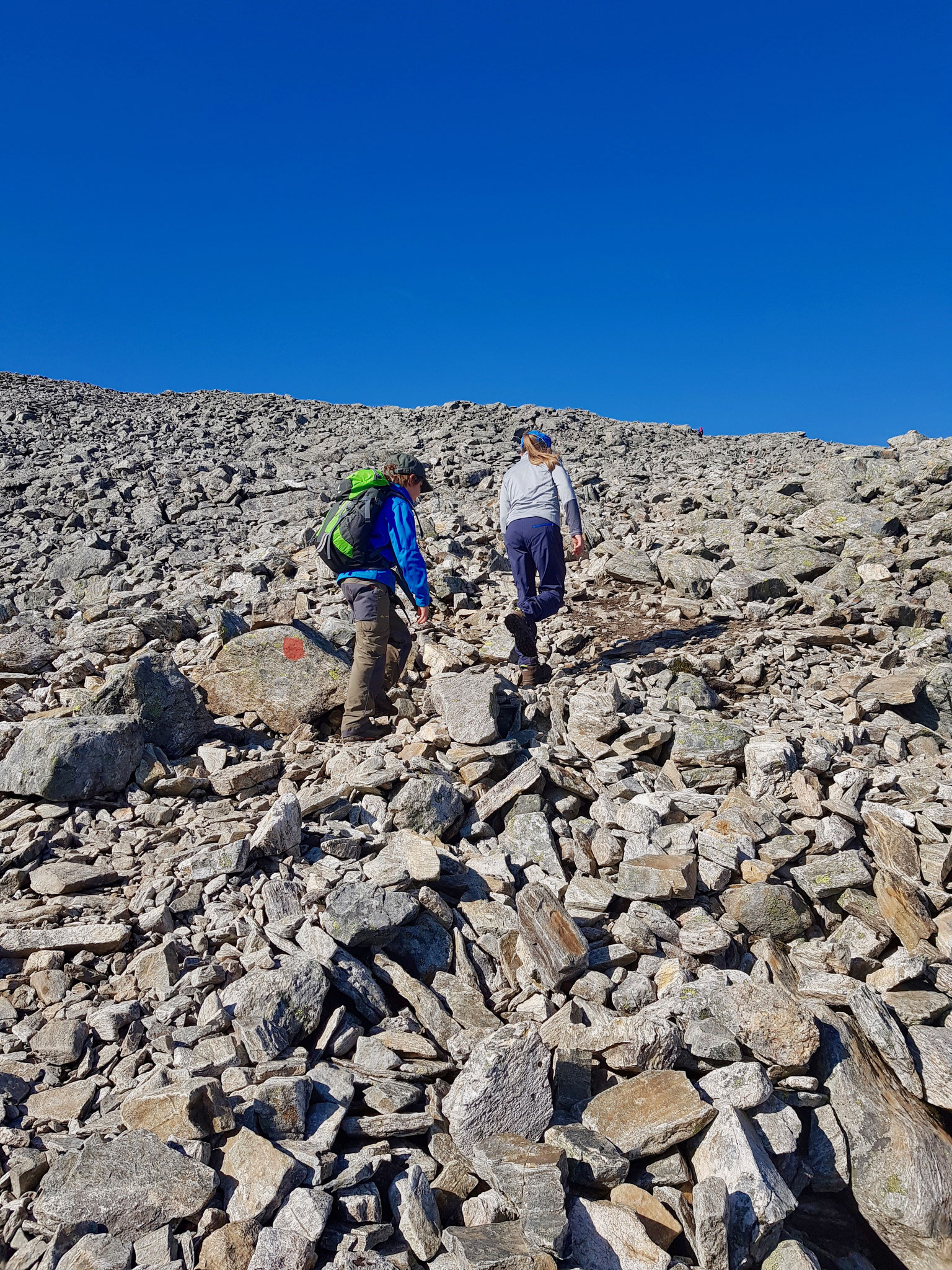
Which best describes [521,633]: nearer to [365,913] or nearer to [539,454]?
[539,454]

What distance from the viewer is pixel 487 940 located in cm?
493

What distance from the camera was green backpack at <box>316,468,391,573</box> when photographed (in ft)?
24.5

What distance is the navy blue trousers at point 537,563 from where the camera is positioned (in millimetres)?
8742

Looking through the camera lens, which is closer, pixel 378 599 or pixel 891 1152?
pixel 891 1152

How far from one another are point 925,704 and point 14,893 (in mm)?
8051

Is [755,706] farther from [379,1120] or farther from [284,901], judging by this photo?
[379,1120]

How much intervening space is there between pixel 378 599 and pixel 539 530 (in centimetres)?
230

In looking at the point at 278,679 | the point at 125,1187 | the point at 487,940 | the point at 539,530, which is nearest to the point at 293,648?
the point at 278,679

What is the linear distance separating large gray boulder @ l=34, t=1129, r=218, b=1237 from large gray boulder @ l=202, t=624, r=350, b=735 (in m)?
4.77

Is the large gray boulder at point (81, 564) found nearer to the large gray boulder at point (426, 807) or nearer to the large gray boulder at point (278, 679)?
the large gray boulder at point (278, 679)

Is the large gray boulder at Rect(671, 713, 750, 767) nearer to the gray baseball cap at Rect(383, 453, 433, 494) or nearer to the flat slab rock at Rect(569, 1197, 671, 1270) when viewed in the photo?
the gray baseball cap at Rect(383, 453, 433, 494)

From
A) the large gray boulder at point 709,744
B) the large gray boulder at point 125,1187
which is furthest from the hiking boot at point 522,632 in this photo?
the large gray boulder at point 125,1187

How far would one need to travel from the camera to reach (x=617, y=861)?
18.6 feet

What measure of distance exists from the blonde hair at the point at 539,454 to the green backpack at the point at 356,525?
2116 mm
